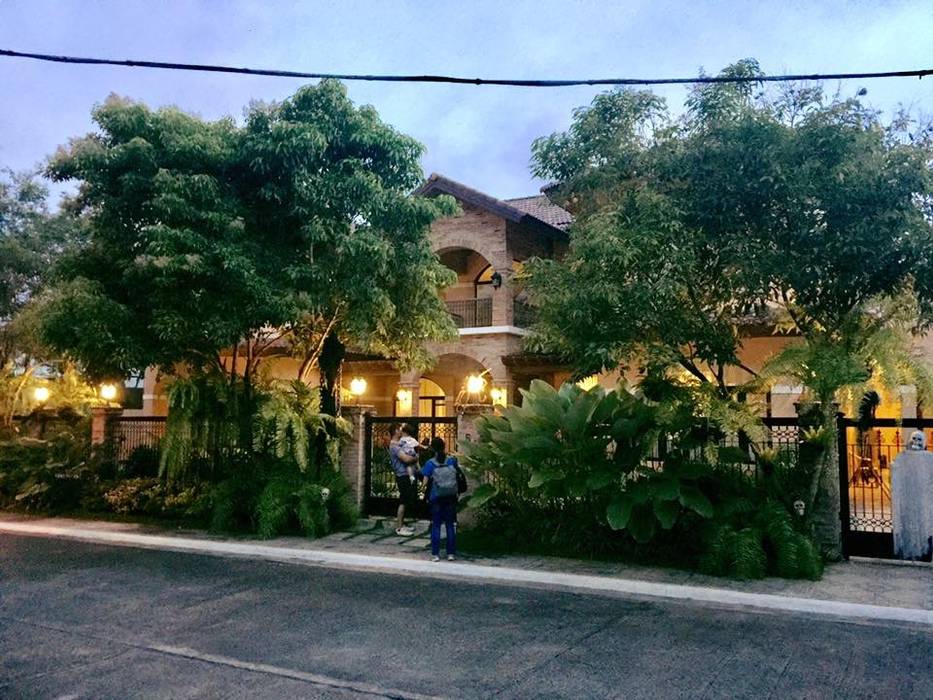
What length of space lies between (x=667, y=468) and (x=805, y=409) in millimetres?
2015

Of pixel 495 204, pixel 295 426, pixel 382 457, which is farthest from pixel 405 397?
pixel 295 426

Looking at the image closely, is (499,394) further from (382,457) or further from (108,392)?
(108,392)

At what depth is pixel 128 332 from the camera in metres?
11.8

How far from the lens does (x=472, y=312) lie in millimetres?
22359

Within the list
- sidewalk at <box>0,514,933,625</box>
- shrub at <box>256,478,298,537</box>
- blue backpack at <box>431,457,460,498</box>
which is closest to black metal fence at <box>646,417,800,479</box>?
sidewalk at <box>0,514,933,625</box>

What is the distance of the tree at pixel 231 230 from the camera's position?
11492 mm

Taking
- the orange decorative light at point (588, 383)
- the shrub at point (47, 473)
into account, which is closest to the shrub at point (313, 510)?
the orange decorative light at point (588, 383)

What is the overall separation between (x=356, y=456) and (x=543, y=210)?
39.9ft

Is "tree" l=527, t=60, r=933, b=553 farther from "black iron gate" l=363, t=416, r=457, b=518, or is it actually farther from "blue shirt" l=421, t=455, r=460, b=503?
"black iron gate" l=363, t=416, r=457, b=518

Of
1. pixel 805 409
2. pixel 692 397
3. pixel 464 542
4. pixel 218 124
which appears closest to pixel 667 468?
pixel 692 397

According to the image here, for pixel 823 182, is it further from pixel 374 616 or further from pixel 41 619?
pixel 41 619

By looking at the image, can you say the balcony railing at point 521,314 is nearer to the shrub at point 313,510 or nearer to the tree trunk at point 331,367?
the tree trunk at point 331,367

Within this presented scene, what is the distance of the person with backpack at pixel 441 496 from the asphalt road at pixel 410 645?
4.44 ft

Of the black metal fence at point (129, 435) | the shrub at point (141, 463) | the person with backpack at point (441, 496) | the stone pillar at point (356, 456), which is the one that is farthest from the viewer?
the black metal fence at point (129, 435)
